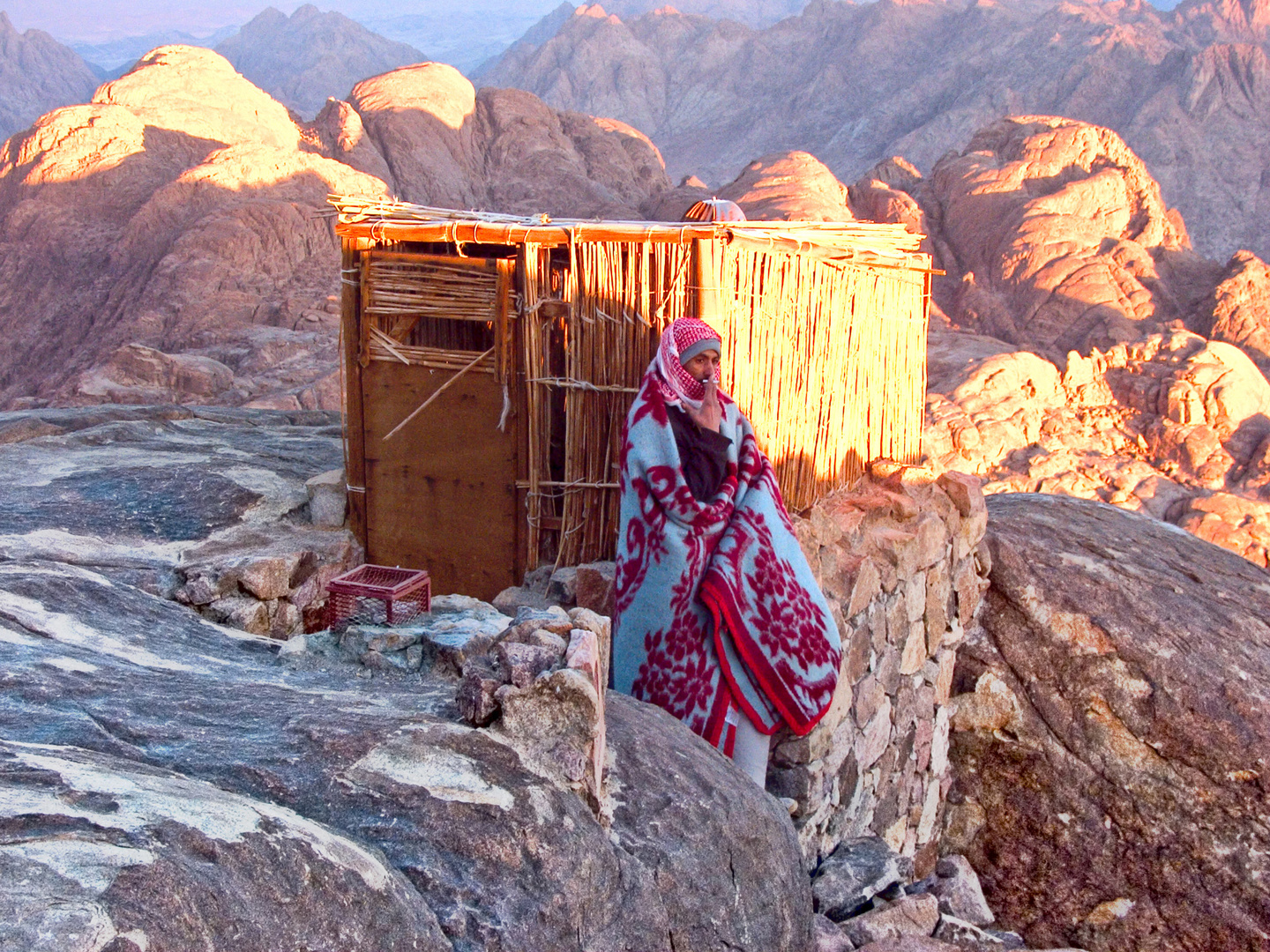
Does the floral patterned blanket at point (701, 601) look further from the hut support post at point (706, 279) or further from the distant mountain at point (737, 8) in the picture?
the distant mountain at point (737, 8)

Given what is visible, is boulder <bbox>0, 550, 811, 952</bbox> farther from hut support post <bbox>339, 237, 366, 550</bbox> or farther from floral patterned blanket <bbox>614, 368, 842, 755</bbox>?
hut support post <bbox>339, 237, 366, 550</bbox>

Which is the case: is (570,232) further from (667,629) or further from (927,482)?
(927,482)

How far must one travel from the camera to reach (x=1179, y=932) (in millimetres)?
5391

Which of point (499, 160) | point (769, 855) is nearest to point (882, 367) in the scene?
point (769, 855)

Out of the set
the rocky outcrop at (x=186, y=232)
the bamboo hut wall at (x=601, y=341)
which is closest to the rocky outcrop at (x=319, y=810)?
the bamboo hut wall at (x=601, y=341)

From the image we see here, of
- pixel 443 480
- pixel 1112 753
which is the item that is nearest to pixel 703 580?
pixel 443 480

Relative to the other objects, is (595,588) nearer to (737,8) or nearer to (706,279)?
(706,279)

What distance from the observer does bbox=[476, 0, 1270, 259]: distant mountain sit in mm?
30391

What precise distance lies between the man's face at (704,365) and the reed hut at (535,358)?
0.35m

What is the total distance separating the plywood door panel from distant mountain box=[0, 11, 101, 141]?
160 ft

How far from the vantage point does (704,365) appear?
3.97 meters

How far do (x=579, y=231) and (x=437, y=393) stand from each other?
37.0 inches

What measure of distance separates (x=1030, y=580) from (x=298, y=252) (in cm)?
1197

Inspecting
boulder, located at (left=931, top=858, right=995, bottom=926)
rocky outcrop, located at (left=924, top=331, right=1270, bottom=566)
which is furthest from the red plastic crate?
rocky outcrop, located at (left=924, top=331, right=1270, bottom=566)
